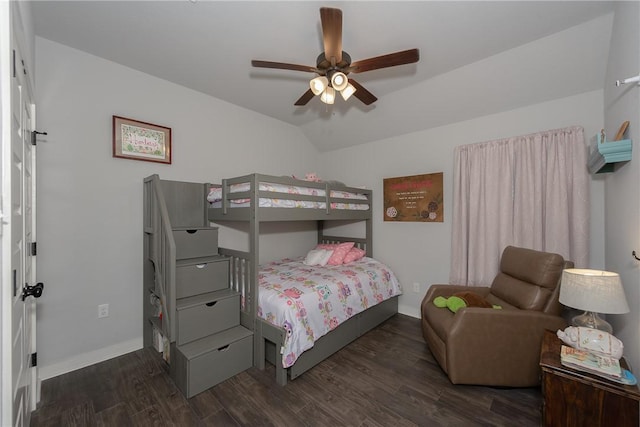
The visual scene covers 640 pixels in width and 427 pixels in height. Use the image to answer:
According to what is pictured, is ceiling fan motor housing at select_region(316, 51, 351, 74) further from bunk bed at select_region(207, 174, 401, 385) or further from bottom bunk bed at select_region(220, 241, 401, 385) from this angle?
bottom bunk bed at select_region(220, 241, 401, 385)

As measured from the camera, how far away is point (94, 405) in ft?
5.88

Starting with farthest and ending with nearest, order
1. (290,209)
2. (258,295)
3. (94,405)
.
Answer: (290,209), (258,295), (94,405)

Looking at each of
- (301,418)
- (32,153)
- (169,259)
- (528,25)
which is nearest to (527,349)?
(301,418)

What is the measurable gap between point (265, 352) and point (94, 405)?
1203 millimetres

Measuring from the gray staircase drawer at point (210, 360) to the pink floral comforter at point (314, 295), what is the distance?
0.97 ft

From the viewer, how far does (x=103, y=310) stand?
7.72 feet

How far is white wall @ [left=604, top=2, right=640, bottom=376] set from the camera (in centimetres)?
146

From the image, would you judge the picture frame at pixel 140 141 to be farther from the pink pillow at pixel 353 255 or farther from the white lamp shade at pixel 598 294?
the white lamp shade at pixel 598 294

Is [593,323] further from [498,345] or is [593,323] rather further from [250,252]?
[250,252]

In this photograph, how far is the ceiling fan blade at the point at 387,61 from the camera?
1663 millimetres

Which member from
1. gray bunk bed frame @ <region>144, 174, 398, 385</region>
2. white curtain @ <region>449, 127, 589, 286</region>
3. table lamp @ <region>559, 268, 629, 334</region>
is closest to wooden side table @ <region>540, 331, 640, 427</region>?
table lamp @ <region>559, 268, 629, 334</region>

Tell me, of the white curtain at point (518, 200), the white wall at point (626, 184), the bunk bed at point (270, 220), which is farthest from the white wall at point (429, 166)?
the bunk bed at point (270, 220)

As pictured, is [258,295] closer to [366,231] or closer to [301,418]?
[301,418]

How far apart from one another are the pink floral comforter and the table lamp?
1.59m
